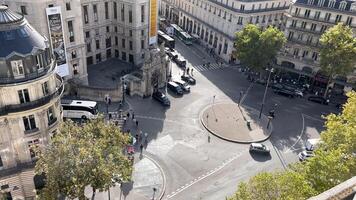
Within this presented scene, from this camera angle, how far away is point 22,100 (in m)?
43.5

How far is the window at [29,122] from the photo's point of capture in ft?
147

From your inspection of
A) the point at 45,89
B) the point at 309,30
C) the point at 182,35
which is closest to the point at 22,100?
the point at 45,89

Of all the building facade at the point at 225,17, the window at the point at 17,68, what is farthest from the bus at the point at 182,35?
the window at the point at 17,68

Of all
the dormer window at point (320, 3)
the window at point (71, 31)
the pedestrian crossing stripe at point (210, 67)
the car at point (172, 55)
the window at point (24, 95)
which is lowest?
the pedestrian crossing stripe at point (210, 67)

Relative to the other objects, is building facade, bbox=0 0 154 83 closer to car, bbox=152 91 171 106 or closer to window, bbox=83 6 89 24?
window, bbox=83 6 89 24

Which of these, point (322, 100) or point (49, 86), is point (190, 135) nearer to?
point (49, 86)

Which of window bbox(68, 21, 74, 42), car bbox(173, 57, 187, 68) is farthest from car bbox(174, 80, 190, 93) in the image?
window bbox(68, 21, 74, 42)

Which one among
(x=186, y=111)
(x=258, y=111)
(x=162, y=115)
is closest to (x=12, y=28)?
(x=162, y=115)

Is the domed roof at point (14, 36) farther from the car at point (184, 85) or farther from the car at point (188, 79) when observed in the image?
the car at point (188, 79)

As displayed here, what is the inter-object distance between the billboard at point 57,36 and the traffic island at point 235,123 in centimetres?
3085

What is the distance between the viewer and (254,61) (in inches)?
3125

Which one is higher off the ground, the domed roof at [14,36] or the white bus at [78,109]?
the domed roof at [14,36]

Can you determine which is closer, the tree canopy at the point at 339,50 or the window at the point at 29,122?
the window at the point at 29,122

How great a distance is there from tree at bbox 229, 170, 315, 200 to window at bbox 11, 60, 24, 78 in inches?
1218
